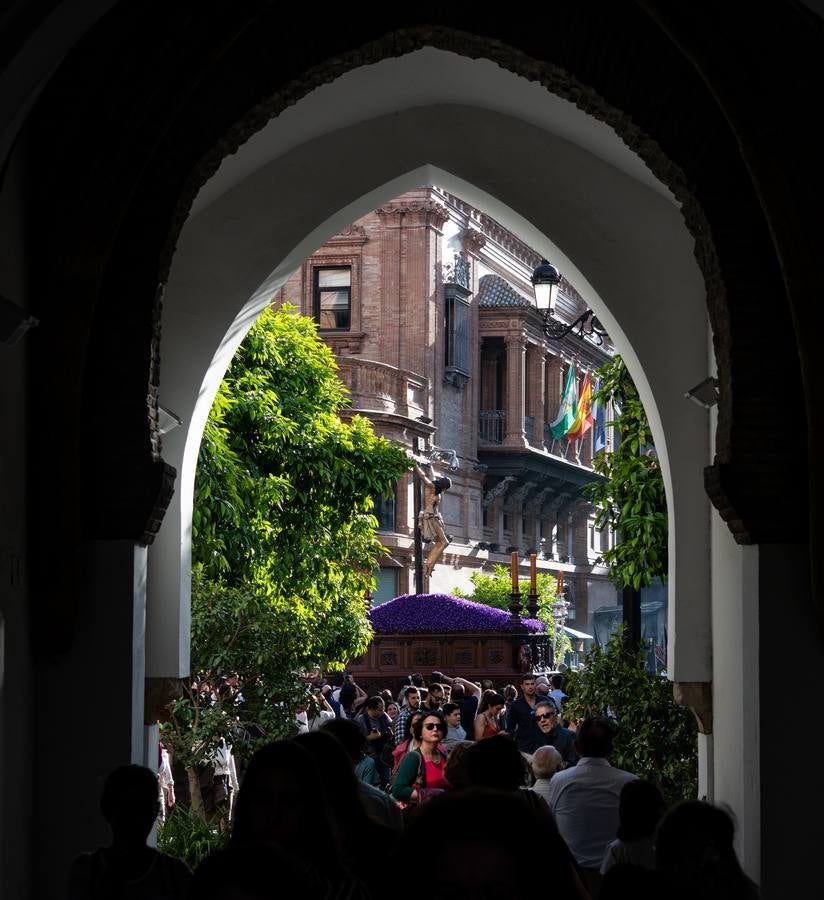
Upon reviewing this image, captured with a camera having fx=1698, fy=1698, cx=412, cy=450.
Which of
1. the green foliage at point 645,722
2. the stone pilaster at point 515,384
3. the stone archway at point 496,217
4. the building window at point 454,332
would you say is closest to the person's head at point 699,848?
the stone archway at point 496,217

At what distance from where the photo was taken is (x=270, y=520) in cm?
1672

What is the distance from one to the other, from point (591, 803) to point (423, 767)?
1.74 metres

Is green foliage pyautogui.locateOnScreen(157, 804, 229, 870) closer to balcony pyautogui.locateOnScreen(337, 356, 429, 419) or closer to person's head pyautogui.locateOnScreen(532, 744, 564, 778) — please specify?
person's head pyautogui.locateOnScreen(532, 744, 564, 778)

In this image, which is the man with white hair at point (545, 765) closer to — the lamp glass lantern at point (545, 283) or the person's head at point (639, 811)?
the person's head at point (639, 811)

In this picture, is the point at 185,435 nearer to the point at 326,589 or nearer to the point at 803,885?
the point at 803,885

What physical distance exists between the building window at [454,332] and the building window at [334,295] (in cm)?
312

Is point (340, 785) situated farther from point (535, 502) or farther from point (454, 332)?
point (535, 502)

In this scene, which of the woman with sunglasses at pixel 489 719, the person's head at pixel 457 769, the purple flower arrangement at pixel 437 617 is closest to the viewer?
the person's head at pixel 457 769

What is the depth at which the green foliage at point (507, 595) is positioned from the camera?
125ft

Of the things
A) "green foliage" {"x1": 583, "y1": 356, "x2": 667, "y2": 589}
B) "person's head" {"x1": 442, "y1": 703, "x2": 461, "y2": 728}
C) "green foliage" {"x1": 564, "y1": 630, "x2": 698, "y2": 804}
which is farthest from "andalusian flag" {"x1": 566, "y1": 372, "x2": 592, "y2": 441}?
"green foliage" {"x1": 564, "y1": 630, "x2": 698, "y2": 804}

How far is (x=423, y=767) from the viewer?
28.3 ft

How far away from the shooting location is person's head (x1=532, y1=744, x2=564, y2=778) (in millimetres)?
8008

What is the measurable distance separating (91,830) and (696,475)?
4238 millimetres

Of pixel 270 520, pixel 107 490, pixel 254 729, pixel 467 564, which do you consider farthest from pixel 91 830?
pixel 467 564
